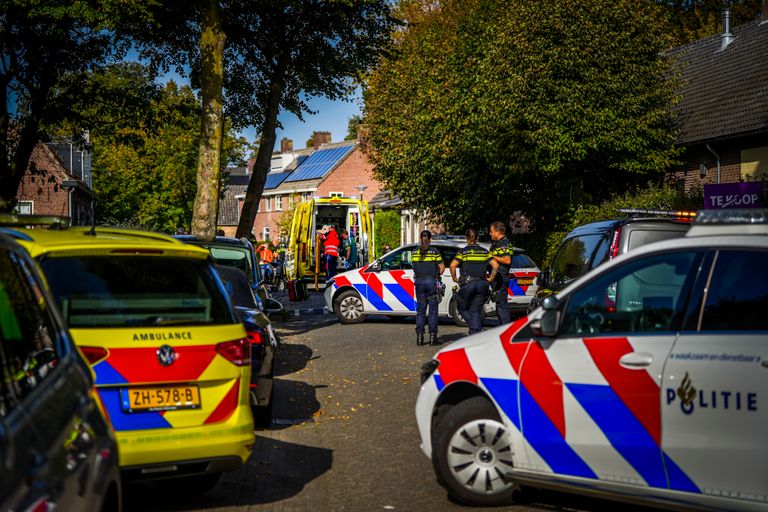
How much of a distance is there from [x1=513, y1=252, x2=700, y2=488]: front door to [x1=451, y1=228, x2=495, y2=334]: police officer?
8.58m

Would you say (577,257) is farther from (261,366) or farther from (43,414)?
(43,414)

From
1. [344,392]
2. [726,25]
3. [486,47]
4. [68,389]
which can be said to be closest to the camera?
[68,389]

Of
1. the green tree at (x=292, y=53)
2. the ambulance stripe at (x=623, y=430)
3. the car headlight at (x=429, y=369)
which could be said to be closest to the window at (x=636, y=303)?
the ambulance stripe at (x=623, y=430)

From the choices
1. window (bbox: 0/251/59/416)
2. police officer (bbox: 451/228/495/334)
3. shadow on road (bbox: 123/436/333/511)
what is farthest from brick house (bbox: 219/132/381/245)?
window (bbox: 0/251/59/416)

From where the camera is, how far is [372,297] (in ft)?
68.9

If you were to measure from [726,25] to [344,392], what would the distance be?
29.3m

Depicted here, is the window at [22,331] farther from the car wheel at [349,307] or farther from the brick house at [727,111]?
the brick house at [727,111]

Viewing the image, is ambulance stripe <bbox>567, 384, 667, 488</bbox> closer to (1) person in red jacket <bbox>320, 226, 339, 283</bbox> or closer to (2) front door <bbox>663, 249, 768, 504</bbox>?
(2) front door <bbox>663, 249, 768, 504</bbox>

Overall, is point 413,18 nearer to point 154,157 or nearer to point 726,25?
point 726,25

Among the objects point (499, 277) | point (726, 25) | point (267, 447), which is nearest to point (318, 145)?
point (726, 25)

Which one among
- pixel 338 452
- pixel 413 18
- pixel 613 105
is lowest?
pixel 338 452

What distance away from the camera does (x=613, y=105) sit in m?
28.3

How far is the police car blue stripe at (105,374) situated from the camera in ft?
19.6

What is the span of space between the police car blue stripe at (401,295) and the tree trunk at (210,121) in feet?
12.2
